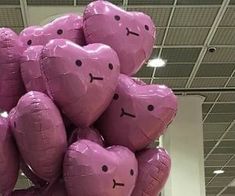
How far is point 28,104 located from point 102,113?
1.02 ft

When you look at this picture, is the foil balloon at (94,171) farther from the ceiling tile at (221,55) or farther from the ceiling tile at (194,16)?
the ceiling tile at (221,55)

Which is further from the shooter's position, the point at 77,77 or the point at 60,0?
the point at 60,0

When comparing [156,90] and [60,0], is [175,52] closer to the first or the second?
[60,0]

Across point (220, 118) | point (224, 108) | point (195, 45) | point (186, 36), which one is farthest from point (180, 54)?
point (220, 118)

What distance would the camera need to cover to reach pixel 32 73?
6.45 ft

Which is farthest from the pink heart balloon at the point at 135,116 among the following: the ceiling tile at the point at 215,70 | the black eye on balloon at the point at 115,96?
the ceiling tile at the point at 215,70

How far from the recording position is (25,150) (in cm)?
180

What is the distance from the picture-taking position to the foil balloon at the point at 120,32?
2051 millimetres

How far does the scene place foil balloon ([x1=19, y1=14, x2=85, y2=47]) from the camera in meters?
2.10

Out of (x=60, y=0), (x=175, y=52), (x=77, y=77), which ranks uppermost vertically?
(x=77, y=77)

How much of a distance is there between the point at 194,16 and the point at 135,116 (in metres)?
3.03

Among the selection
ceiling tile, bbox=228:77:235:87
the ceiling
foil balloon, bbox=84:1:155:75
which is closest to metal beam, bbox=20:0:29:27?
the ceiling

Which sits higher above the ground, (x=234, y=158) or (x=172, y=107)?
(x=172, y=107)

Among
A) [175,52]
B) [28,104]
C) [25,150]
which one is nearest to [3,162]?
[25,150]
